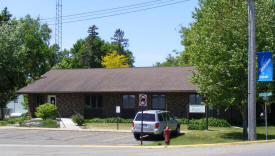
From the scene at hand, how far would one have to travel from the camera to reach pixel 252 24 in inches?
723

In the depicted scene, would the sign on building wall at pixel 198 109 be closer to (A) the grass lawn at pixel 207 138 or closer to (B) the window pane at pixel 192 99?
(B) the window pane at pixel 192 99

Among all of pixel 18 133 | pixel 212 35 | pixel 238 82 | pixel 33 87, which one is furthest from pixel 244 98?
pixel 33 87

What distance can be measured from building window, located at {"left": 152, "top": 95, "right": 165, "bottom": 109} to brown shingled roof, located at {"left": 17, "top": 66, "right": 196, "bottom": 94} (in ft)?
3.49

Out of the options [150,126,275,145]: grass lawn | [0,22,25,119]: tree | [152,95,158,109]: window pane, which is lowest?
[150,126,275,145]: grass lawn

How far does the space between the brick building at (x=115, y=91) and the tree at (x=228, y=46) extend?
27.2 ft

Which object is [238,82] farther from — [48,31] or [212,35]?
[48,31]

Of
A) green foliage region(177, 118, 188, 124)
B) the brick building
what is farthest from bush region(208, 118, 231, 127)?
the brick building

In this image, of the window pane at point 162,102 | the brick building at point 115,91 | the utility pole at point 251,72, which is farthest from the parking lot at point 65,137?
the window pane at point 162,102

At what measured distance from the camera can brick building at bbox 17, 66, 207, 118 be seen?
101ft

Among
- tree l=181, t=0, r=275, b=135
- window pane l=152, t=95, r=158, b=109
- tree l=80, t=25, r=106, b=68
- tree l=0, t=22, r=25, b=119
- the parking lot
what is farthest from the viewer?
tree l=80, t=25, r=106, b=68

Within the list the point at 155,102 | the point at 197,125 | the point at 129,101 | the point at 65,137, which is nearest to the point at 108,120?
the point at 129,101

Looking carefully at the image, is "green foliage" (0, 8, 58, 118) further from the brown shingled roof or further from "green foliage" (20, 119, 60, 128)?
"green foliage" (20, 119, 60, 128)

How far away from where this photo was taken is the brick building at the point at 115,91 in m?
30.9

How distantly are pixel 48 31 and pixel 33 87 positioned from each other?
78.9 feet
